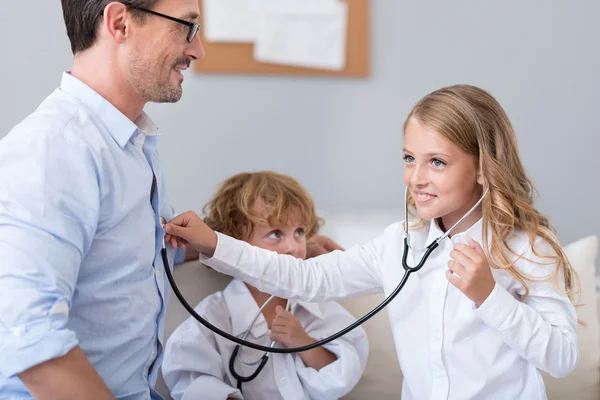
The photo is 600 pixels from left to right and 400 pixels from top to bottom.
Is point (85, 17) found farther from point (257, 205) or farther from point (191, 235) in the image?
point (257, 205)

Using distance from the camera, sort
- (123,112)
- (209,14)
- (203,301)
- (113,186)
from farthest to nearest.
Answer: (209,14) < (203,301) < (123,112) < (113,186)

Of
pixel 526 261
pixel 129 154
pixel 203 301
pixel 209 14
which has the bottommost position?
pixel 203 301

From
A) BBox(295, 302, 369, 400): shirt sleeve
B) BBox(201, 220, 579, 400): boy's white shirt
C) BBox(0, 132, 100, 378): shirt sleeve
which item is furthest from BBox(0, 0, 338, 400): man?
BBox(295, 302, 369, 400): shirt sleeve

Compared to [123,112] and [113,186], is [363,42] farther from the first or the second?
[113,186]

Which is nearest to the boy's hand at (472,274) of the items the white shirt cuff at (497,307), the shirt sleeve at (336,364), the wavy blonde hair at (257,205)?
the white shirt cuff at (497,307)

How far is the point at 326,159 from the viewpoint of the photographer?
8.73ft

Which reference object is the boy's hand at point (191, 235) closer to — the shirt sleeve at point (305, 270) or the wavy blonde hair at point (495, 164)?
the shirt sleeve at point (305, 270)

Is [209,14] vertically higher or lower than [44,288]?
higher

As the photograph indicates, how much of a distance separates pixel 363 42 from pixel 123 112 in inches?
53.8

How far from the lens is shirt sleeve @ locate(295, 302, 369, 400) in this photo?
1.67 metres

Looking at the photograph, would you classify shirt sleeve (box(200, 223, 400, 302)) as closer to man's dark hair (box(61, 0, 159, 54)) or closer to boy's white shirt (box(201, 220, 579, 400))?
boy's white shirt (box(201, 220, 579, 400))

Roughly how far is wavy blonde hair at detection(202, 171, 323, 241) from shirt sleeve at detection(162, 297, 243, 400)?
27 cm

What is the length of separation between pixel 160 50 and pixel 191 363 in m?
0.71

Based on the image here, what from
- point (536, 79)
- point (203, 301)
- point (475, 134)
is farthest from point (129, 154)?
point (536, 79)
